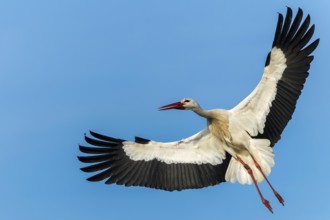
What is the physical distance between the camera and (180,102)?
24125mm

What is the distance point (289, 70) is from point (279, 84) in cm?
30

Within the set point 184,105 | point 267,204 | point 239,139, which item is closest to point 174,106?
point 184,105

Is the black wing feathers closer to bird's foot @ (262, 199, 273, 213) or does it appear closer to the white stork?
the white stork

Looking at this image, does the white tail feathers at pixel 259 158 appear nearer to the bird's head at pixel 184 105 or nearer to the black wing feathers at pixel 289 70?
the black wing feathers at pixel 289 70

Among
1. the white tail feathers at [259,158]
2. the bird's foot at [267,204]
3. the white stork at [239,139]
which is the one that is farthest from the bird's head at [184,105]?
the bird's foot at [267,204]

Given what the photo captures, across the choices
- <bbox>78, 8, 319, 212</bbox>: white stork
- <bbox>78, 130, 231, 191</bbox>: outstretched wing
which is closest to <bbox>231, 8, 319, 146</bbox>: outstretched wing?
<bbox>78, 8, 319, 212</bbox>: white stork

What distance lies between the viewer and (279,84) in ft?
79.3

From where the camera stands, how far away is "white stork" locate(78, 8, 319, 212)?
78.7 feet

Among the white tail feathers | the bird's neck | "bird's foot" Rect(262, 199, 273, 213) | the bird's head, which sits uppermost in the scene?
the bird's head

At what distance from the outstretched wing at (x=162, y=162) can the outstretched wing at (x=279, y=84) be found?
773mm

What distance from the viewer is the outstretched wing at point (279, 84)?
24.0 meters

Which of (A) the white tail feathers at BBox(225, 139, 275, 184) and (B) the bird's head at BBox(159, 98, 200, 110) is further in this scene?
(A) the white tail feathers at BBox(225, 139, 275, 184)

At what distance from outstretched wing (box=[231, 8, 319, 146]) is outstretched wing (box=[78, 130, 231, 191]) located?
773 mm

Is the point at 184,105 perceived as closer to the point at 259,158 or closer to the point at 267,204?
the point at 259,158
